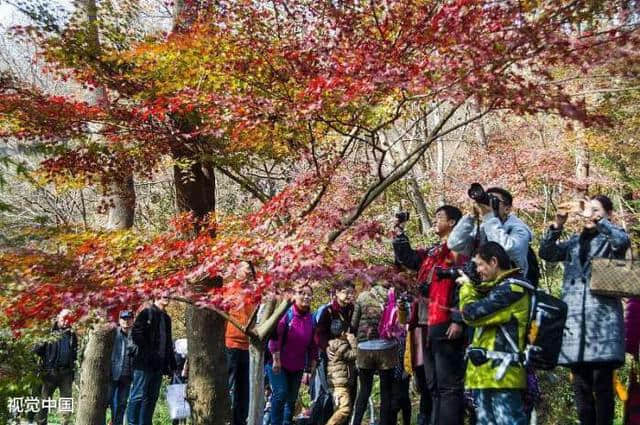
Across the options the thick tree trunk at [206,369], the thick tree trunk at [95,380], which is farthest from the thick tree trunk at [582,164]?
the thick tree trunk at [95,380]

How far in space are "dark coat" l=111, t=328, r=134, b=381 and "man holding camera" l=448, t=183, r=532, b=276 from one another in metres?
5.17

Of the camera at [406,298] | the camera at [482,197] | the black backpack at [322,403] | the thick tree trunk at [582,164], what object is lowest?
the black backpack at [322,403]

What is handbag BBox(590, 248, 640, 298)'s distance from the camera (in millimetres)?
3736

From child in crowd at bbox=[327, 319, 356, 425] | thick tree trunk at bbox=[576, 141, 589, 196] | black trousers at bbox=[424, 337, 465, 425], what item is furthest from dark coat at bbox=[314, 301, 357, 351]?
thick tree trunk at bbox=[576, 141, 589, 196]

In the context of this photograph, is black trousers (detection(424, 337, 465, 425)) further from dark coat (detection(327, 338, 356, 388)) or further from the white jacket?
dark coat (detection(327, 338, 356, 388))

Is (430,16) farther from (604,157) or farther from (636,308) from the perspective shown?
(604,157)

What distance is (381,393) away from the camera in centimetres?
564

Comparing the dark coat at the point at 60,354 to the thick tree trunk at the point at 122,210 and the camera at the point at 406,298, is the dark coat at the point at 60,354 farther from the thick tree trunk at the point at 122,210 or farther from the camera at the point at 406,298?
the camera at the point at 406,298

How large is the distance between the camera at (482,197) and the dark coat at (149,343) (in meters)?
4.02

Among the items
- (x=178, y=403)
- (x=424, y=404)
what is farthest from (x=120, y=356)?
(x=424, y=404)

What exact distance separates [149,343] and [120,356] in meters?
1.48

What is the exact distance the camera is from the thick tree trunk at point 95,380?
7.03 meters

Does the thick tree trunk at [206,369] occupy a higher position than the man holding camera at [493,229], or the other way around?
the man holding camera at [493,229]

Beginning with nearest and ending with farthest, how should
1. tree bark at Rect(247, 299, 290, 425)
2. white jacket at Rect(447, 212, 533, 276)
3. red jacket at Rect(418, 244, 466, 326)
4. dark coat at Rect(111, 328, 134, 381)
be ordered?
white jacket at Rect(447, 212, 533, 276) < red jacket at Rect(418, 244, 466, 326) < tree bark at Rect(247, 299, 290, 425) < dark coat at Rect(111, 328, 134, 381)
